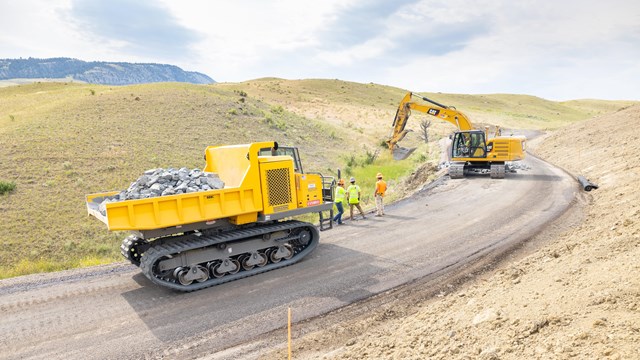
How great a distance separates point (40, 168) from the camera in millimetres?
20125

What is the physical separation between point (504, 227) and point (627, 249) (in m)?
5.42

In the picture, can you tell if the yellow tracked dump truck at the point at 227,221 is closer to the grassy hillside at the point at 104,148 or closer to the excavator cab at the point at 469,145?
the grassy hillside at the point at 104,148

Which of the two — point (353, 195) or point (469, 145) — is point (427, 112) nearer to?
point (469, 145)

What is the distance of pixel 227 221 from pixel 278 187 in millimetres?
1496

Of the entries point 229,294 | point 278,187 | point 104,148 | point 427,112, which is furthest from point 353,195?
point 104,148

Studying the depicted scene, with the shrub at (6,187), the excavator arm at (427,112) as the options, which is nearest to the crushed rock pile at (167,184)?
the shrub at (6,187)

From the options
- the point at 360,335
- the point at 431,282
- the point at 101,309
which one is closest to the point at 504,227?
the point at 431,282

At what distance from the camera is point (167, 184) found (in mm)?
8867

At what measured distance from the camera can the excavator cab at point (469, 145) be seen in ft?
70.2

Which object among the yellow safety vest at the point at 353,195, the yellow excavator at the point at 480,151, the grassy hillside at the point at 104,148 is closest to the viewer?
the yellow safety vest at the point at 353,195

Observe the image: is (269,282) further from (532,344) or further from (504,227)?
(504,227)

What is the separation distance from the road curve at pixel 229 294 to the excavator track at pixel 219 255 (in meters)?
0.29

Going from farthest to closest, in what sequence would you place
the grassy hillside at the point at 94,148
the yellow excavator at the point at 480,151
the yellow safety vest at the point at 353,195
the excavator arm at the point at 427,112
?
the excavator arm at the point at 427,112 < the yellow excavator at the point at 480,151 < the grassy hillside at the point at 94,148 < the yellow safety vest at the point at 353,195

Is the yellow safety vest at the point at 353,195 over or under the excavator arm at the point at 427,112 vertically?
under
